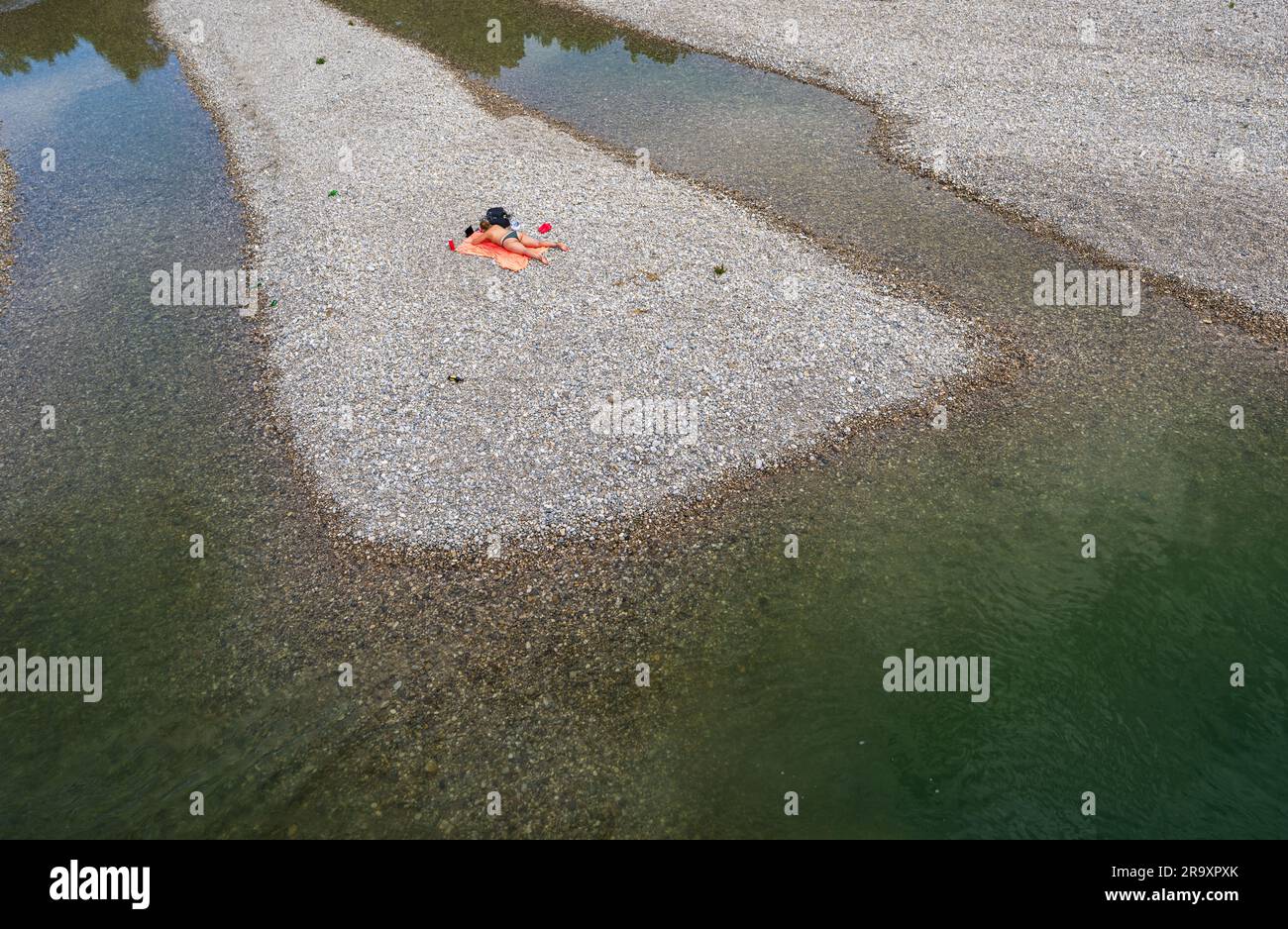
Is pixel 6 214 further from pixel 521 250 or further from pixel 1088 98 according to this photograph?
pixel 1088 98

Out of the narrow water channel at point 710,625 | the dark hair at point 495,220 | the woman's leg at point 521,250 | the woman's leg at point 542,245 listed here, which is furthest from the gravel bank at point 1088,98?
the dark hair at point 495,220

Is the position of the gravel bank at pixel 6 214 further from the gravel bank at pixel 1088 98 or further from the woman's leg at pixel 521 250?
the gravel bank at pixel 1088 98

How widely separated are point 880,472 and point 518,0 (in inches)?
1611

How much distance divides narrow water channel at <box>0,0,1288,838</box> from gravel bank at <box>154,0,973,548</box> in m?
1.48

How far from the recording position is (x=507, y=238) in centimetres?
2341

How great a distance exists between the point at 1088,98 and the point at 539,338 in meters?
26.1

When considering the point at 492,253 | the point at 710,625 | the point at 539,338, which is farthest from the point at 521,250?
the point at 710,625

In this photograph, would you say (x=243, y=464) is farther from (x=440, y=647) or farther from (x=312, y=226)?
(x=312, y=226)

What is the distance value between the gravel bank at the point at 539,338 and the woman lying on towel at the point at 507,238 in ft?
2.19

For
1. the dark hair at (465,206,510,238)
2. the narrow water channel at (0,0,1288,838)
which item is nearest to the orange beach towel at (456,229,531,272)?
the dark hair at (465,206,510,238)

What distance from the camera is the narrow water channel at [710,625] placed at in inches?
495

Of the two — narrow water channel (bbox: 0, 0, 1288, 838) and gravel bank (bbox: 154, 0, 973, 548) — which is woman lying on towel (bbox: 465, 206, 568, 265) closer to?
gravel bank (bbox: 154, 0, 973, 548)
